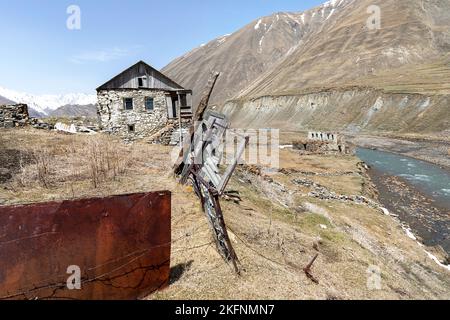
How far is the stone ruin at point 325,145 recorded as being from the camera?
154 ft

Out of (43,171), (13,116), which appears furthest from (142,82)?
(43,171)

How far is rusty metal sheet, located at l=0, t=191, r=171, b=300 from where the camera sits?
4.77 m

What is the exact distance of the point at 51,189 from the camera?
1092cm

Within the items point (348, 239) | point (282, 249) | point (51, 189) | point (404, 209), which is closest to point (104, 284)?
point (282, 249)

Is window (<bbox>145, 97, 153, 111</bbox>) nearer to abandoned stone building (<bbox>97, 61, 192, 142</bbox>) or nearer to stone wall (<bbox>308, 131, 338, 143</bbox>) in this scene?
abandoned stone building (<bbox>97, 61, 192, 142</bbox>)

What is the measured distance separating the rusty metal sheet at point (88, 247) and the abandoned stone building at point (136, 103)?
2164 cm

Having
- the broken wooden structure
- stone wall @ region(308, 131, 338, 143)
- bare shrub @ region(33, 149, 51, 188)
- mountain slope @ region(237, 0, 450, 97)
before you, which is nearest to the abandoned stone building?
bare shrub @ region(33, 149, 51, 188)

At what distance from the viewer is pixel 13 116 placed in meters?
23.5

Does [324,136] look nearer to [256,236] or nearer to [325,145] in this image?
[325,145]

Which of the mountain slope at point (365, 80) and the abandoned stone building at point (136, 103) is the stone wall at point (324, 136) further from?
the abandoned stone building at point (136, 103)

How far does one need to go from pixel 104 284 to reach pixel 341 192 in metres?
22.7

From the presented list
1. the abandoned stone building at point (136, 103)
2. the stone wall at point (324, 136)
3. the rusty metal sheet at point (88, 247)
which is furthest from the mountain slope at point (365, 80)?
the rusty metal sheet at point (88, 247)

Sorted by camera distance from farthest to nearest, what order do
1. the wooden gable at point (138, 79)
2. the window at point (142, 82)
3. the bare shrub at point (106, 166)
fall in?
the window at point (142, 82), the wooden gable at point (138, 79), the bare shrub at point (106, 166)

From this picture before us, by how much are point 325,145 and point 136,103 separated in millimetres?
29438
